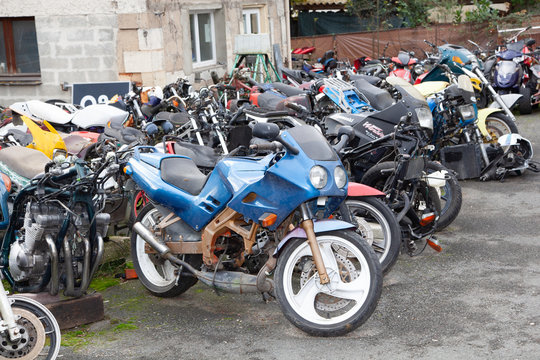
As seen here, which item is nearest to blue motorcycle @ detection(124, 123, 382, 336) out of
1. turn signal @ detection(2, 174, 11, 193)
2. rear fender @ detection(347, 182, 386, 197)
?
rear fender @ detection(347, 182, 386, 197)

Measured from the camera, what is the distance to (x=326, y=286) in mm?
4508

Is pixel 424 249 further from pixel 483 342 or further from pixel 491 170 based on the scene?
pixel 491 170

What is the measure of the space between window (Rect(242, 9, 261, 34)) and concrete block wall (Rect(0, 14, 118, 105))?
4.65 meters

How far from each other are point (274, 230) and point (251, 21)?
12257 mm

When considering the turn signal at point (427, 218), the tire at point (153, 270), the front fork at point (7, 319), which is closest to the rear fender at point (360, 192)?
the turn signal at point (427, 218)

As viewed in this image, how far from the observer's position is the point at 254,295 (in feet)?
18.1

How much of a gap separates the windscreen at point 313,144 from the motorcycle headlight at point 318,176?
7 cm

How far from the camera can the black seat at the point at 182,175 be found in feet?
16.6

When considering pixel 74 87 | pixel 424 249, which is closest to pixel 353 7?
pixel 74 87

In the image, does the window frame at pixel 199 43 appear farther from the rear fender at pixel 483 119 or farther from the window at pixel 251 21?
the rear fender at pixel 483 119

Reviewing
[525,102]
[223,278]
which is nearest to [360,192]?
[223,278]

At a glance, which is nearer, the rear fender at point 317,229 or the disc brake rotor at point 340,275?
the rear fender at point 317,229

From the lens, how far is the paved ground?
442 centimetres

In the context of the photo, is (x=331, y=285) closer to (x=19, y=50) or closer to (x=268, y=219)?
(x=268, y=219)
